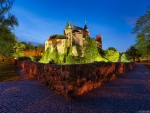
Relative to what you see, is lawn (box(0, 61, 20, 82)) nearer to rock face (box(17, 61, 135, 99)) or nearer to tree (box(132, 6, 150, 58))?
rock face (box(17, 61, 135, 99))

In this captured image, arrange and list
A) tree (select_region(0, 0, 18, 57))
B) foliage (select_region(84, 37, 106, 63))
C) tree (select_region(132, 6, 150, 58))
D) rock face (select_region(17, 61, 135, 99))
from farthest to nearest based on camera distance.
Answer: foliage (select_region(84, 37, 106, 63)) → tree (select_region(132, 6, 150, 58)) → tree (select_region(0, 0, 18, 57)) → rock face (select_region(17, 61, 135, 99))

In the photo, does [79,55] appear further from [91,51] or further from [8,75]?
[8,75]

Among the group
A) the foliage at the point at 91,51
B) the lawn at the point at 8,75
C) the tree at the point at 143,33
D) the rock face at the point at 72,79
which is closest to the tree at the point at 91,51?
the foliage at the point at 91,51

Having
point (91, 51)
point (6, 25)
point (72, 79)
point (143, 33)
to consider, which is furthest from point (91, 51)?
point (72, 79)

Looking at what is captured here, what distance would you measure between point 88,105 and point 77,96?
140cm

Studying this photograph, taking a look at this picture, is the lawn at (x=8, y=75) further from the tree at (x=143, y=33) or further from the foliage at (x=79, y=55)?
the foliage at (x=79, y=55)

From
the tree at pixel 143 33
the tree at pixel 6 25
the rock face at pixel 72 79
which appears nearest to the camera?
the rock face at pixel 72 79

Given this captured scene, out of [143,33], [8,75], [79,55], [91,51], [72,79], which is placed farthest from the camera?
[79,55]

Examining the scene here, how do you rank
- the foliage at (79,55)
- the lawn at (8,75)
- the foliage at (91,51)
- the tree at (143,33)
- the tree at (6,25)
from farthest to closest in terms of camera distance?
the foliage at (79,55) < the foliage at (91,51) < the tree at (143,33) < the tree at (6,25) < the lawn at (8,75)

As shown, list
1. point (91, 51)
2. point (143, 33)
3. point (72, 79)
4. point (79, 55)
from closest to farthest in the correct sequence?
1. point (72, 79)
2. point (143, 33)
3. point (91, 51)
4. point (79, 55)

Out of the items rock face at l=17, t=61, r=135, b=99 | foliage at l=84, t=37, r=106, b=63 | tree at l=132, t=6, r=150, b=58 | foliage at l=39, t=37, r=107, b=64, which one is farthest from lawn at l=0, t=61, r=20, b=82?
foliage at l=84, t=37, r=106, b=63

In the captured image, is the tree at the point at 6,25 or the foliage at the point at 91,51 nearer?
the tree at the point at 6,25

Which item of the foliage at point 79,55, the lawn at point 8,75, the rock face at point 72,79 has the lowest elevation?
the lawn at point 8,75

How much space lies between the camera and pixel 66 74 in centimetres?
712
